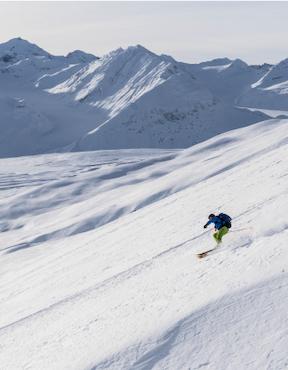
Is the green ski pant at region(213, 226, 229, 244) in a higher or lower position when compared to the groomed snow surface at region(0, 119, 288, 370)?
higher

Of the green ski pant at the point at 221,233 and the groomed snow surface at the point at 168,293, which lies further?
the green ski pant at the point at 221,233

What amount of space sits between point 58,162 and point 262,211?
86336 mm

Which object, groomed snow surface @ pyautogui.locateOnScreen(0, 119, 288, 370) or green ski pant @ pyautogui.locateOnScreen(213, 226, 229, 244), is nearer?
groomed snow surface @ pyautogui.locateOnScreen(0, 119, 288, 370)

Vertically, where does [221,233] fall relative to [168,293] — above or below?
above

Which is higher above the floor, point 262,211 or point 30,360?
point 262,211

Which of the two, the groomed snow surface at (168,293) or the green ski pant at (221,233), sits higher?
the green ski pant at (221,233)

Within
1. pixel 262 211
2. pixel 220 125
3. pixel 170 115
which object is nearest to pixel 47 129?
pixel 170 115

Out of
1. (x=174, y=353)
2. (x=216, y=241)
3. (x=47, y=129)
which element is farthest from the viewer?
(x=47, y=129)

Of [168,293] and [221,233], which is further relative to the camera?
[221,233]

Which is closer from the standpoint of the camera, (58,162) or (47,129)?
(58,162)

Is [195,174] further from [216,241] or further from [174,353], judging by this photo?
[174,353]

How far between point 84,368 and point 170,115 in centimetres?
18462

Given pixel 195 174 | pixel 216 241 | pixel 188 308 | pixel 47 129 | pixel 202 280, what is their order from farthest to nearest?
pixel 47 129 → pixel 195 174 → pixel 216 241 → pixel 202 280 → pixel 188 308

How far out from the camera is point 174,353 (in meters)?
8.91
